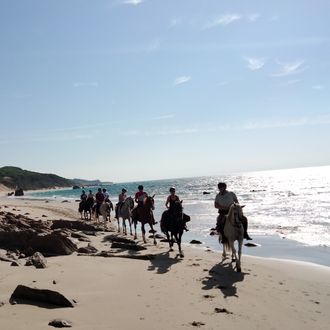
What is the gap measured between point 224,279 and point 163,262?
2605 mm

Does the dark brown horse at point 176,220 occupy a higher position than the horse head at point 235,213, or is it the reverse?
the horse head at point 235,213

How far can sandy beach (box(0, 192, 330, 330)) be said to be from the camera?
22.3 ft

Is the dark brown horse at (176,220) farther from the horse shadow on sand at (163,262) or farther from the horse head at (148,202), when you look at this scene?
the horse head at (148,202)

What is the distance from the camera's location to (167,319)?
270 inches

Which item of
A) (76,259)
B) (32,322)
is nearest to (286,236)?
(76,259)

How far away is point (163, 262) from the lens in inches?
489

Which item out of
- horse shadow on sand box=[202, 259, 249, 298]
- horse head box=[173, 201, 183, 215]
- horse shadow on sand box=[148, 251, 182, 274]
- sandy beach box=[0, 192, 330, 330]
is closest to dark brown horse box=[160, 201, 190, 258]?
horse head box=[173, 201, 183, 215]

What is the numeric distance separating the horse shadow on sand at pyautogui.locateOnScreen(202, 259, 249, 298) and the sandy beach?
2cm

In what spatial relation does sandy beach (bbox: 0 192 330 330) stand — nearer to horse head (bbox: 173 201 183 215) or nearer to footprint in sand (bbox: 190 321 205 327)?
footprint in sand (bbox: 190 321 205 327)

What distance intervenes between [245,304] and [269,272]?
3.62m

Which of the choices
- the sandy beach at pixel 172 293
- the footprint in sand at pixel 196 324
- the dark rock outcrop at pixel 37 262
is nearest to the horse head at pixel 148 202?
the sandy beach at pixel 172 293

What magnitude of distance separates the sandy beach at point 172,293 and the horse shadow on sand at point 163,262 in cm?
3

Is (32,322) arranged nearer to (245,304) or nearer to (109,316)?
(109,316)

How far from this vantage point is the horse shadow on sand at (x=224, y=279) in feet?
30.0
